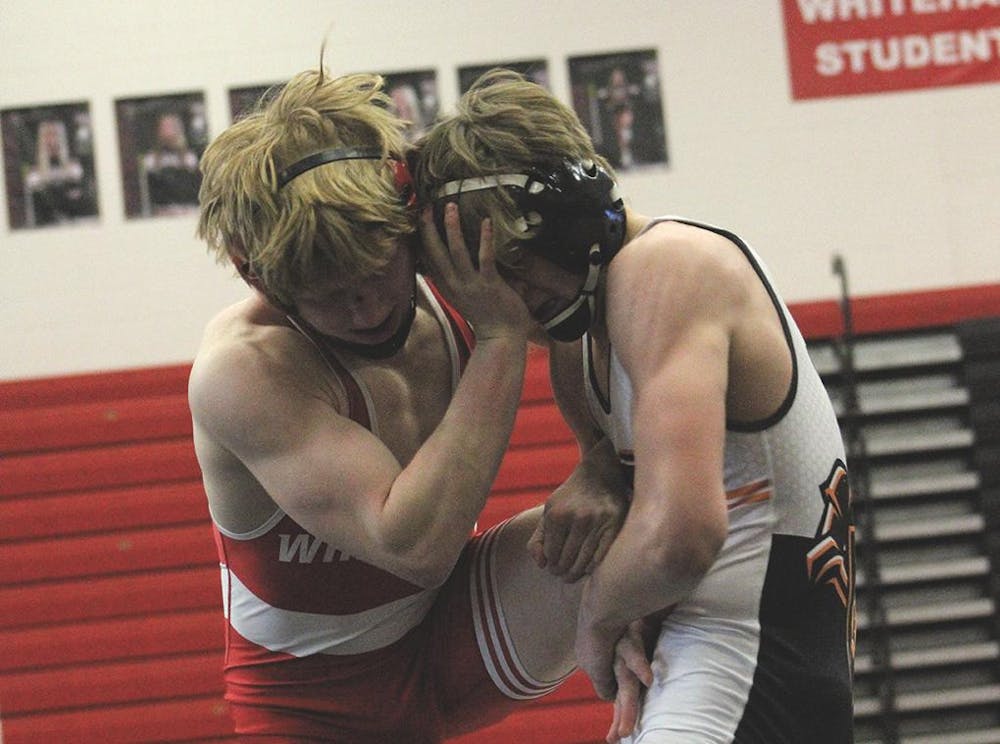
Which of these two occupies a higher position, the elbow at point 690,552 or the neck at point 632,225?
the neck at point 632,225

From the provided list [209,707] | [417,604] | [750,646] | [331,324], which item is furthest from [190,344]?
[750,646]

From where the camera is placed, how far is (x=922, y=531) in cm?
520

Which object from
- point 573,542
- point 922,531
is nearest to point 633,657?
point 573,542

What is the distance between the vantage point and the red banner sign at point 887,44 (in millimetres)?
5316

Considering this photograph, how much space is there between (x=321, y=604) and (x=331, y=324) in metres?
0.65

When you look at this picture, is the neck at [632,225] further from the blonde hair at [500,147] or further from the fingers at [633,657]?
the fingers at [633,657]

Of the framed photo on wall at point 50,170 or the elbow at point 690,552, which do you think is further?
the framed photo on wall at point 50,170

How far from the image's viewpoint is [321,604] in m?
2.48

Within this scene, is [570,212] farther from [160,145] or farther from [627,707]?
[160,145]

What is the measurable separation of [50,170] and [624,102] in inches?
95.2

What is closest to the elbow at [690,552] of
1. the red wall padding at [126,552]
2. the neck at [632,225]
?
the neck at [632,225]

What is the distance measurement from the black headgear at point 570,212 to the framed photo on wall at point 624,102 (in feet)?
10.9

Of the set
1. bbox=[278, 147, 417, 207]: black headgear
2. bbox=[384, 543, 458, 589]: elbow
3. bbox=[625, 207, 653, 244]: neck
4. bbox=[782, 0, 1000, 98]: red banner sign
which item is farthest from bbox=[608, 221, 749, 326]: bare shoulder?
bbox=[782, 0, 1000, 98]: red banner sign

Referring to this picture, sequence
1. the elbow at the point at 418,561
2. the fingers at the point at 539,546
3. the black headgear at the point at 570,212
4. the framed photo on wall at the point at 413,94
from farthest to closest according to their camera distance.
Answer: the framed photo on wall at the point at 413,94 < the fingers at the point at 539,546 < the elbow at the point at 418,561 < the black headgear at the point at 570,212
